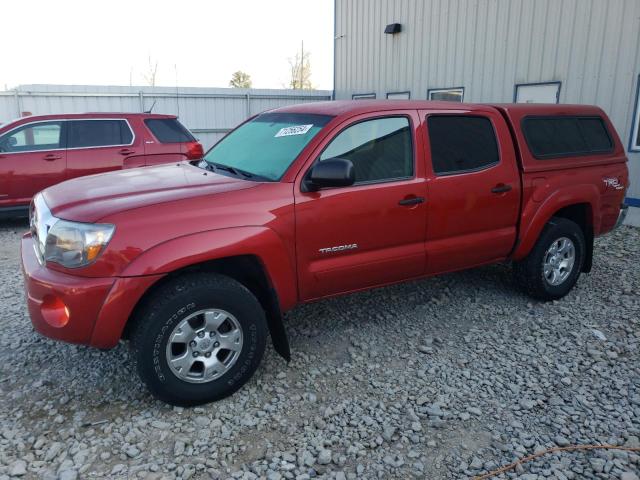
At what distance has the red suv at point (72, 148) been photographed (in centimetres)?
743

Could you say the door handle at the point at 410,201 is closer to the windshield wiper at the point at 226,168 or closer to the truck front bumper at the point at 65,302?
the windshield wiper at the point at 226,168

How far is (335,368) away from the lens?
12.0 ft

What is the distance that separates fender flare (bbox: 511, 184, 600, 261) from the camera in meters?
4.43

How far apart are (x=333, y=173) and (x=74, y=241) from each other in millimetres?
1554

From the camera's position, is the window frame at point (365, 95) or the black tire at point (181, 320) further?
the window frame at point (365, 95)

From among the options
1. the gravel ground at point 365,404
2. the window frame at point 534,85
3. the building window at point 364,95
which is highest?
the window frame at point 534,85

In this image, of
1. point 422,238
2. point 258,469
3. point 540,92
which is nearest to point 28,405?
point 258,469

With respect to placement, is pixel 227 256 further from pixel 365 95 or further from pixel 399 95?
pixel 365 95

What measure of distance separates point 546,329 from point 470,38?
803 centimetres

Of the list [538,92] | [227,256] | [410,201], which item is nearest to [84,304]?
[227,256]

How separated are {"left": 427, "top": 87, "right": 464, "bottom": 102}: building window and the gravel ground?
24.2ft

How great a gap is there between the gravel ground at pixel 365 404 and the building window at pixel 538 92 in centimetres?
552

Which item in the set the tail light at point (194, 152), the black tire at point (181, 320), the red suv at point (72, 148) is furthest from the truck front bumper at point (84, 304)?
the red suv at point (72, 148)

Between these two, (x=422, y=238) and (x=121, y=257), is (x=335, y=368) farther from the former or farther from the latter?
(x=121, y=257)
